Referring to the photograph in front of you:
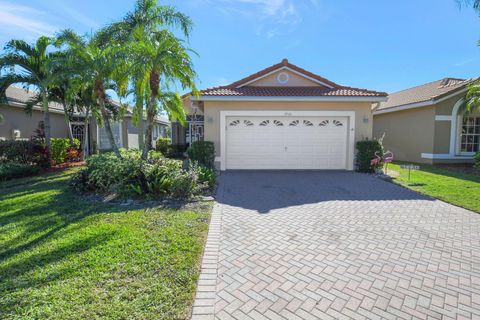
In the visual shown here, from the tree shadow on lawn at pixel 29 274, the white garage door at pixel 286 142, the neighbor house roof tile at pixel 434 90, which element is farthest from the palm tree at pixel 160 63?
the neighbor house roof tile at pixel 434 90

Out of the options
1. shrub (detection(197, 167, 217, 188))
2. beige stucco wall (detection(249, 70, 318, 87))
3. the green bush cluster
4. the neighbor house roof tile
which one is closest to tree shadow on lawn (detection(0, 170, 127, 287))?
the green bush cluster

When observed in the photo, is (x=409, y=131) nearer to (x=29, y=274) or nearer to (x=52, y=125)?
(x=29, y=274)

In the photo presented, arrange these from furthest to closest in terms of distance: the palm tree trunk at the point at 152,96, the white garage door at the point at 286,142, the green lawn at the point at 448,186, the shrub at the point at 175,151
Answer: the shrub at the point at 175,151, the white garage door at the point at 286,142, the palm tree trunk at the point at 152,96, the green lawn at the point at 448,186

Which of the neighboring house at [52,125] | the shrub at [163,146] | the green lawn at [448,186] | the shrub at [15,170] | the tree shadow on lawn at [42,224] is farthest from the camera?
the shrub at [163,146]

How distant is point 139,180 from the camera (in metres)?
6.77

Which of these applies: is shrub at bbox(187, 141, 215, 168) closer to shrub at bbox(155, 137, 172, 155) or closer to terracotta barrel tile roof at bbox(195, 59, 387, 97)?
terracotta barrel tile roof at bbox(195, 59, 387, 97)

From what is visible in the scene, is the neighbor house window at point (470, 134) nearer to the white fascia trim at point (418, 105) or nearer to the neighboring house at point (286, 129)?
the white fascia trim at point (418, 105)

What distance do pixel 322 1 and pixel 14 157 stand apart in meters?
14.6

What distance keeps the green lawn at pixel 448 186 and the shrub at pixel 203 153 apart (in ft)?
24.6

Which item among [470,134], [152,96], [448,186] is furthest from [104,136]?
[470,134]

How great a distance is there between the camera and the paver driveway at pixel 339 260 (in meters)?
2.56

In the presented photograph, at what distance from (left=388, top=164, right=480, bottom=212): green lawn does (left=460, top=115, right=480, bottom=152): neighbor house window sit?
14.4 ft

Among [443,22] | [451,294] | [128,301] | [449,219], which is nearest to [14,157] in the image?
[128,301]

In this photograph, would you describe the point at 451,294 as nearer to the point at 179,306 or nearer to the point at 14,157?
the point at 179,306
